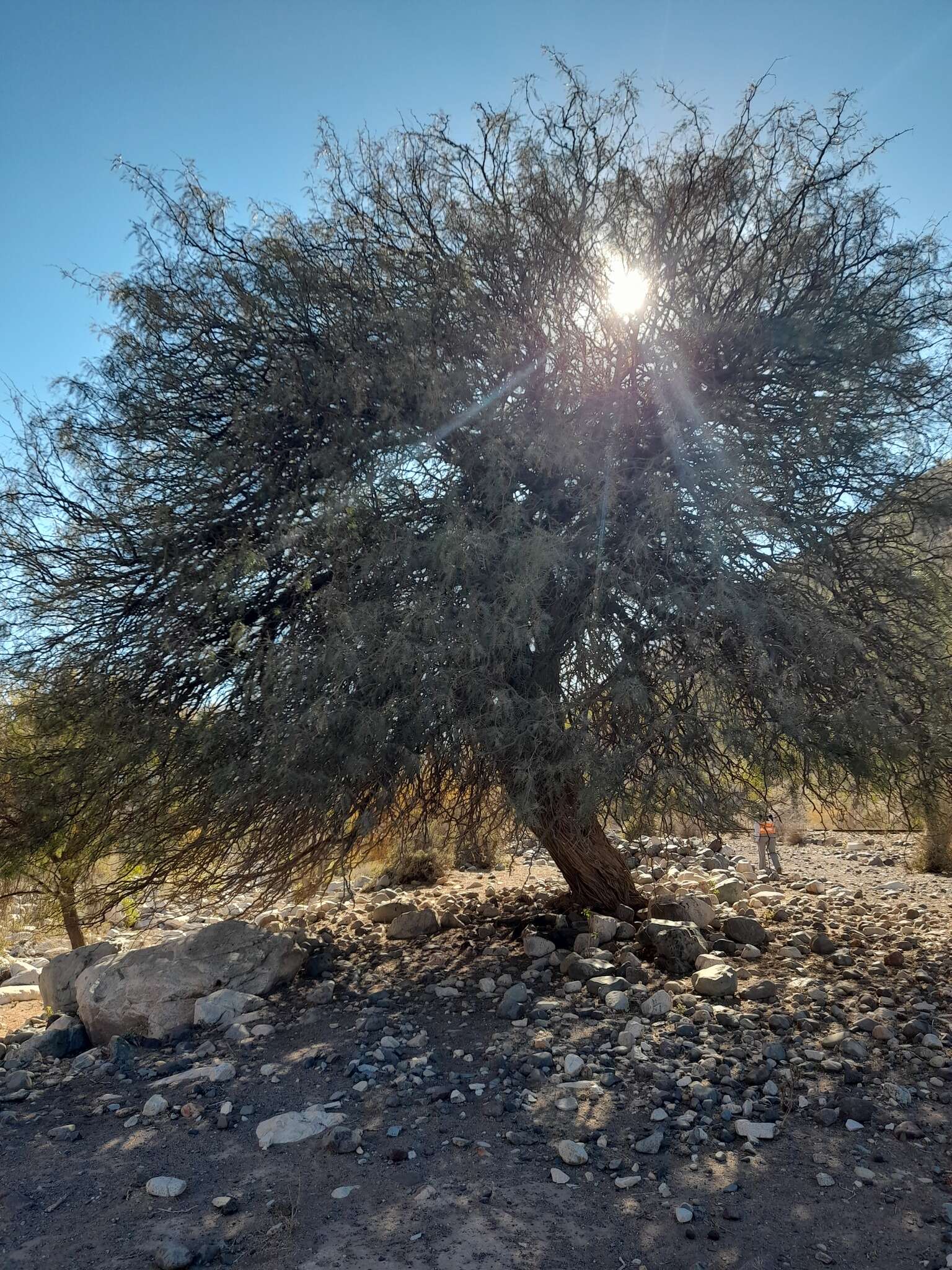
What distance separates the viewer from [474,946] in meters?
8.34

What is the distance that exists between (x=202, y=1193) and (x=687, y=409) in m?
5.87

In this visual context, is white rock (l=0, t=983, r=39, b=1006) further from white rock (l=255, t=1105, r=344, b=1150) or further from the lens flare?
the lens flare

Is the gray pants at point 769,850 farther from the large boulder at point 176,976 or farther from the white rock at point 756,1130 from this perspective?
the white rock at point 756,1130

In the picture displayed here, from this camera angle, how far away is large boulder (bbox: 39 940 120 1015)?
7.89 metres

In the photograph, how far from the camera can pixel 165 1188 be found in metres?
4.47

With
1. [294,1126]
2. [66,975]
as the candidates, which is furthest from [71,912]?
[294,1126]

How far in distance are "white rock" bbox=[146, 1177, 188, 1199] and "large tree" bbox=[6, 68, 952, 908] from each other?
2.38 metres

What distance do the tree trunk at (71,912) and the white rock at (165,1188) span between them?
12.0 ft

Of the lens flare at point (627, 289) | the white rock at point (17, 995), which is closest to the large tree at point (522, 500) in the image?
the lens flare at point (627, 289)

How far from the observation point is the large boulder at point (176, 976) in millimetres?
6988

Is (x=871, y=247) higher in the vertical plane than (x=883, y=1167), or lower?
higher

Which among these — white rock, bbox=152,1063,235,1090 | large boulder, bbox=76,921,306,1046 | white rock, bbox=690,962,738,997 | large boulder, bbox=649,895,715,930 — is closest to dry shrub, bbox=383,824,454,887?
large boulder, bbox=649,895,715,930

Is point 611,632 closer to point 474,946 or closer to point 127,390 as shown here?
point 474,946

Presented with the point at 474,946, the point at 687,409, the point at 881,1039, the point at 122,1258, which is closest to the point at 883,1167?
the point at 881,1039
